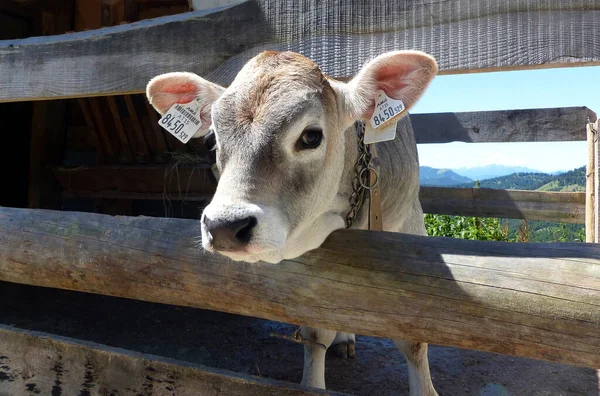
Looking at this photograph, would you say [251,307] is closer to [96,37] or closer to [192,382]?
[192,382]

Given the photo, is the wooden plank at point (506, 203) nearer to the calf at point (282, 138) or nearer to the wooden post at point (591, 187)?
the wooden post at point (591, 187)

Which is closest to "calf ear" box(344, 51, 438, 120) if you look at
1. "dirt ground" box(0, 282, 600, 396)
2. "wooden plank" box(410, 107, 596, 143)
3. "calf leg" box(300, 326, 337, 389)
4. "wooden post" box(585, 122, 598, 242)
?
"calf leg" box(300, 326, 337, 389)

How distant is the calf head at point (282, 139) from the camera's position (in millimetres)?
1641

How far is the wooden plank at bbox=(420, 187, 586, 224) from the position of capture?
5.34 meters

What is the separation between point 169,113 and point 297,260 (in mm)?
918

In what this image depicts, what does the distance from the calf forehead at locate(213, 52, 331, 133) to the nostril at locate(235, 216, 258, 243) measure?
0.38m

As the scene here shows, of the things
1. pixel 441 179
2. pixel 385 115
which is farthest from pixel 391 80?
pixel 441 179

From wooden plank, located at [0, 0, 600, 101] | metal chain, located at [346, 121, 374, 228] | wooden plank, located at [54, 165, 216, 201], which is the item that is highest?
wooden plank, located at [0, 0, 600, 101]

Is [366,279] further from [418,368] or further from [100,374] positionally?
[418,368]

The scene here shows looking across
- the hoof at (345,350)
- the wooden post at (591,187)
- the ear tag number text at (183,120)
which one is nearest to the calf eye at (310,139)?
the ear tag number text at (183,120)

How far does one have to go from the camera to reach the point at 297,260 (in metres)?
1.89

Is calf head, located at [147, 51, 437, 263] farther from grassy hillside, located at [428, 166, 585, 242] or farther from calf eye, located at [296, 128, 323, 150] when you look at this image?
grassy hillside, located at [428, 166, 585, 242]

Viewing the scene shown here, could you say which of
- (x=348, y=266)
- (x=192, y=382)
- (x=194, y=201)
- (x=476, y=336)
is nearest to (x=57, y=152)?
(x=194, y=201)

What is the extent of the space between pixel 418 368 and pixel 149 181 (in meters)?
3.85
